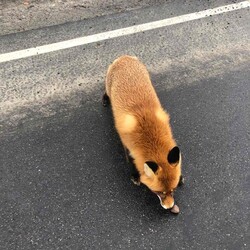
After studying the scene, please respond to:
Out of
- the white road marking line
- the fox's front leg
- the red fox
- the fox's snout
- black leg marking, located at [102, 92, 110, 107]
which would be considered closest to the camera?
the red fox

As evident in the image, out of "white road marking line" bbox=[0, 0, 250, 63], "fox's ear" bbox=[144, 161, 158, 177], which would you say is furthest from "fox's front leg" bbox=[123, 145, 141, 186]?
"white road marking line" bbox=[0, 0, 250, 63]

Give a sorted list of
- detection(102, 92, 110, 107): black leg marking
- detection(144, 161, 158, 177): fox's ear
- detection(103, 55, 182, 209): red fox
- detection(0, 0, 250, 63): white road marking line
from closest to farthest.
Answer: detection(144, 161, 158, 177): fox's ear
detection(103, 55, 182, 209): red fox
detection(102, 92, 110, 107): black leg marking
detection(0, 0, 250, 63): white road marking line

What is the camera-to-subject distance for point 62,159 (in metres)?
4.55

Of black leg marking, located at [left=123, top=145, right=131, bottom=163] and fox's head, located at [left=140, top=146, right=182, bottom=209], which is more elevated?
fox's head, located at [left=140, top=146, right=182, bottom=209]

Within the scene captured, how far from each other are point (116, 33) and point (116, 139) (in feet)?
6.68

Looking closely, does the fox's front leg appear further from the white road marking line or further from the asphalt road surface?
the white road marking line

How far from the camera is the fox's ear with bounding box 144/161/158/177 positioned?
140 inches

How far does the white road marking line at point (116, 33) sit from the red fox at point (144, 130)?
1.19m

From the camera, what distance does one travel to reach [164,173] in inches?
146

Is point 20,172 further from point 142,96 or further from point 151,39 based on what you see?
point 151,39

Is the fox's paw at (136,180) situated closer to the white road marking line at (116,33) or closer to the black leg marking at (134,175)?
the black leg marking at (134,175)

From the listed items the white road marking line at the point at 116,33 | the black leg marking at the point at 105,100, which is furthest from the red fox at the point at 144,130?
the white road marking line at the point at 116,33

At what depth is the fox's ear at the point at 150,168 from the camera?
3.56 metres

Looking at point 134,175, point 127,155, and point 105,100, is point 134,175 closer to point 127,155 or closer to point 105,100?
point 127,155
